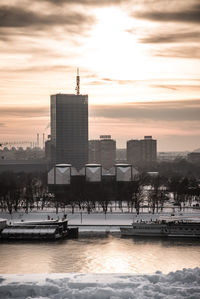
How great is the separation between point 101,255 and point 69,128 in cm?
7394

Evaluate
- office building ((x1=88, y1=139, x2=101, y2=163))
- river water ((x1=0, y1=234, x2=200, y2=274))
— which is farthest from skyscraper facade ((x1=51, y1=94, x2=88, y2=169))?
river water ((x1=0, y1=234, x2=200, y2=274))

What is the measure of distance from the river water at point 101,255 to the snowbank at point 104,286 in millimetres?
4262

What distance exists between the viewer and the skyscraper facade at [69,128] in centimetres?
9794

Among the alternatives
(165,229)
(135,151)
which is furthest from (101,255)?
(135,151)

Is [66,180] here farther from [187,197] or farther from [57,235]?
[57,235]

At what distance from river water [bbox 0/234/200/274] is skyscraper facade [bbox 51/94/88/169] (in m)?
67.4

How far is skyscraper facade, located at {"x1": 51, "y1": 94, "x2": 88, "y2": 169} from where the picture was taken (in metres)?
97.9

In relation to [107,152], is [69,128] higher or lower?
higher

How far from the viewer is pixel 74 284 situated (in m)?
17.5

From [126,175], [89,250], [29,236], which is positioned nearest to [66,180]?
[126,175]

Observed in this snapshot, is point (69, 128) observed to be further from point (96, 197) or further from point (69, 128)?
point (96, 197)

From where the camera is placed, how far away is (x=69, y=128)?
99.1 meters

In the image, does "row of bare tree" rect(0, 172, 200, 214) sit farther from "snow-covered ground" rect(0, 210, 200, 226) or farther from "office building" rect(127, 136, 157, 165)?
"office building" rect(127, 136, 157, 165)

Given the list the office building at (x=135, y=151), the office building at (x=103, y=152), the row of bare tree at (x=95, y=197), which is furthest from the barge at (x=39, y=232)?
the office building at (x=135, y=151)
